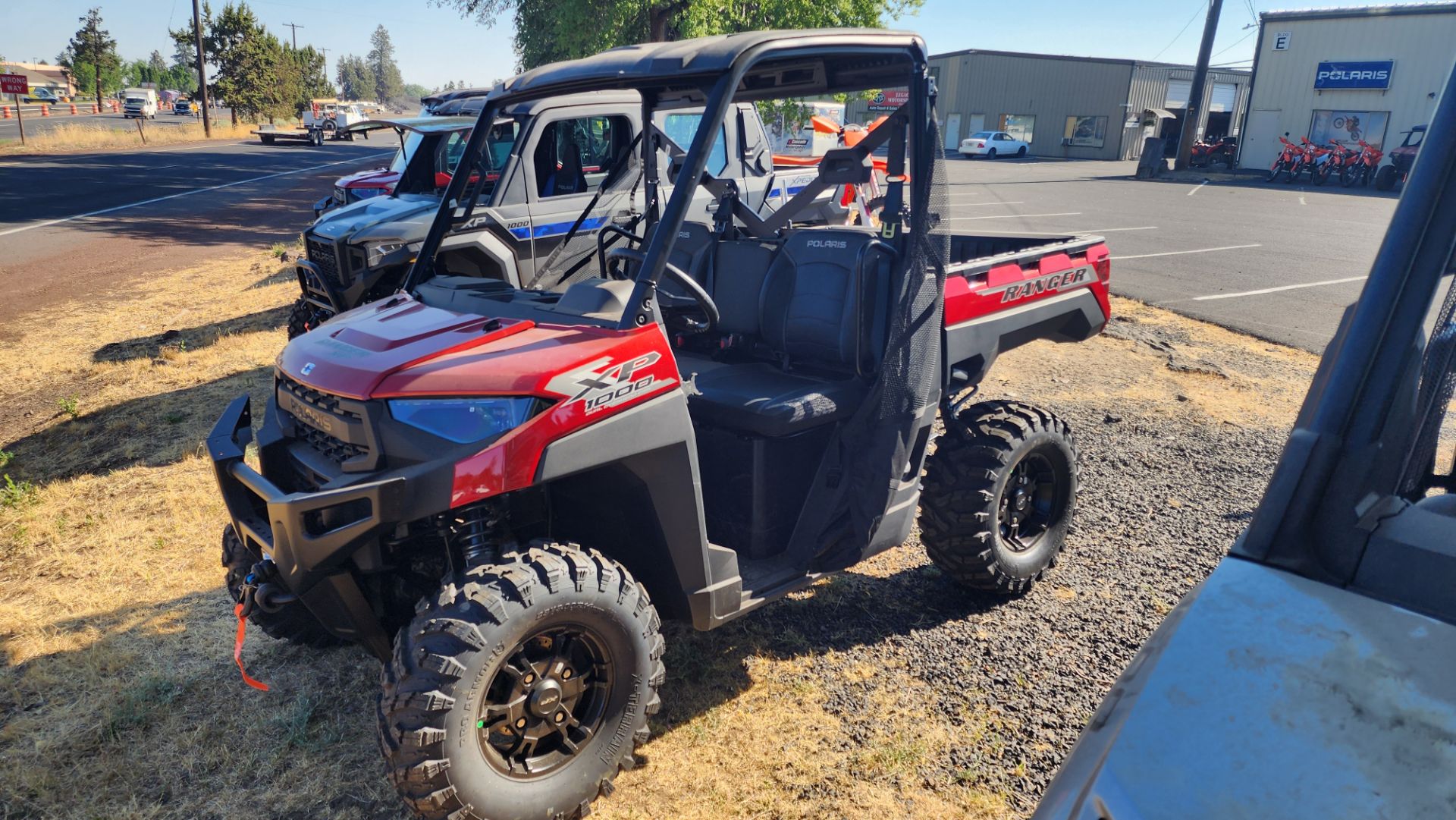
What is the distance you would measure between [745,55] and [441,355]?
1.28 metres

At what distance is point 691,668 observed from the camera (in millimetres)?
3484

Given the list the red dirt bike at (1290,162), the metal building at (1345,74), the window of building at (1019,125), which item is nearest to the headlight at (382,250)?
the red dirt bike at (1290,162)

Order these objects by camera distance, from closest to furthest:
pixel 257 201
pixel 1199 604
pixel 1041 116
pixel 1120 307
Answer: pixel 1199 604, pixel 1120 307, pixel 257 201, pixel 1041 116

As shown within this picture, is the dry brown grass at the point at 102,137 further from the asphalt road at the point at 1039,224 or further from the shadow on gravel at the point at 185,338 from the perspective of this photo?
the shadow on gravel at the point at 185,338

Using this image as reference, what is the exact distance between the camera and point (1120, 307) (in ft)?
31.9

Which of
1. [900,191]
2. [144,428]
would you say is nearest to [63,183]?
[144,428]

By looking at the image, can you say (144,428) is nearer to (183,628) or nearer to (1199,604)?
(183,628)

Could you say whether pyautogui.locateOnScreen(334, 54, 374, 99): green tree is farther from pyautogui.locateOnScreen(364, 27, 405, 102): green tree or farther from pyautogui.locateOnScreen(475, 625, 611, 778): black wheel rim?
pyautogui.locateOnScreen(475, 625, 611, 778): black wheel rim

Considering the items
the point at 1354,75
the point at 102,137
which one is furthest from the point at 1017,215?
the point at 102,137

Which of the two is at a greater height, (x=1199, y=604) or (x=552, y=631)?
(x=1199, y=604)

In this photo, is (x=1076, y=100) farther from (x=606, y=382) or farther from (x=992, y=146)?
(x=606, y=382)

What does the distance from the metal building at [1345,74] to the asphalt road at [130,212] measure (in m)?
33.2

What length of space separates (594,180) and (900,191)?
171 inches

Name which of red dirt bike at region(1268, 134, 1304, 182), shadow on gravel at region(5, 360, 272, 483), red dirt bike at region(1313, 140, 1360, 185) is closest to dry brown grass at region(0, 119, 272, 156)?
shadow on gravel at region(5, 360, 272, 483)
